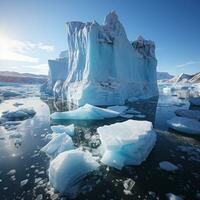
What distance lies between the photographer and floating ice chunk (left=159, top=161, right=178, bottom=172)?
3365 mm

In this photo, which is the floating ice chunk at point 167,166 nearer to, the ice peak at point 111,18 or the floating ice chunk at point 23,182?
the floating ice chunk at point 23,182

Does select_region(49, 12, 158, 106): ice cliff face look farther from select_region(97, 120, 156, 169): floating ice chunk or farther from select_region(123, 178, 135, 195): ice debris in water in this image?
select_region(123, 178, 135, 195): ice debris in water

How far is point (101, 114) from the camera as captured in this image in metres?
7.67

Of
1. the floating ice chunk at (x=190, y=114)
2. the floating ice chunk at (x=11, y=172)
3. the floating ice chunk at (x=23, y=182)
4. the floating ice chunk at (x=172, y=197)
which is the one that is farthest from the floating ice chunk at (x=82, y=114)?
the floating ice chunk at (x=172, y=197)

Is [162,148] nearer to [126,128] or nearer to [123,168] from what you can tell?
[126,128]

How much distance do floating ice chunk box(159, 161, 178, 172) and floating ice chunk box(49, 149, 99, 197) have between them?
144 centimetres

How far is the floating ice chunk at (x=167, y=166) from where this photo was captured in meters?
3.37

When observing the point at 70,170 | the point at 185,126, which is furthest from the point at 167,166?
the point at 185,126

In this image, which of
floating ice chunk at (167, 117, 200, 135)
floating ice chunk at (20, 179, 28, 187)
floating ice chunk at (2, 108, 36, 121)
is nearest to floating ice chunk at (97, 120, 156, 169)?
floating ice chunk at (20, 179, 28, 187)

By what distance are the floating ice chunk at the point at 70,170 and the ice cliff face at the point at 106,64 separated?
8207 mm

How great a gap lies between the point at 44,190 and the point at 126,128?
226 centimetres

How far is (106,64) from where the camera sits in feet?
42.8

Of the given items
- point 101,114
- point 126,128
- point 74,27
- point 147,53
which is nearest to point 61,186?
point 126,128

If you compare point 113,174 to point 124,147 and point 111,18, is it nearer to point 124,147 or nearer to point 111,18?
point 124,147
